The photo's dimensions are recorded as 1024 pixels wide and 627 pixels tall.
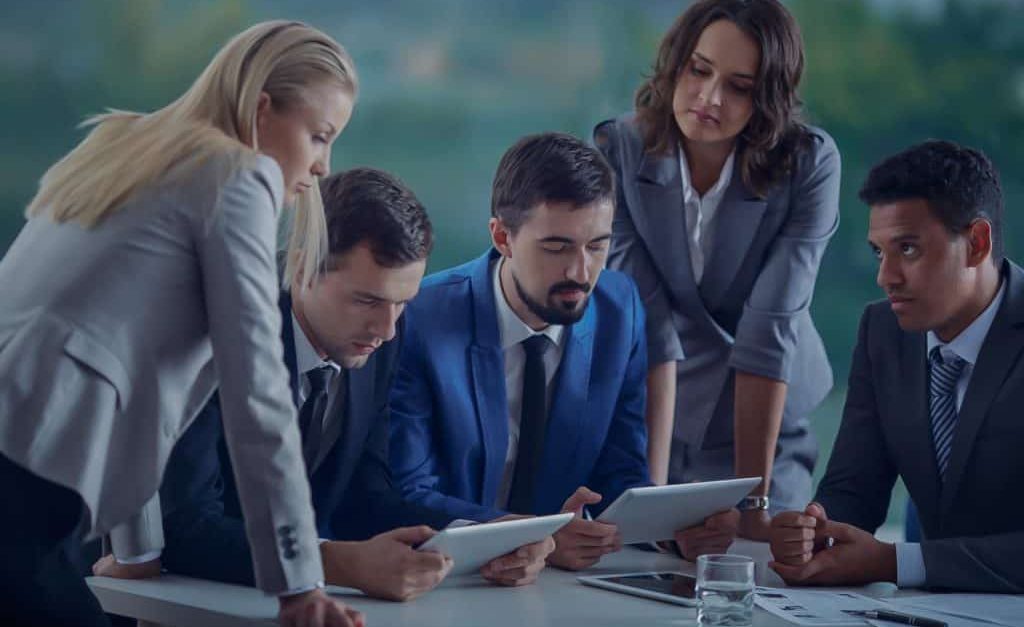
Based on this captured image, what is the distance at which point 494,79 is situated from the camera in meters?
5.02

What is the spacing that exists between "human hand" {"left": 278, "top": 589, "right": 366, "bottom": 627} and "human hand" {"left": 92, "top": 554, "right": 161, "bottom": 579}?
468mm

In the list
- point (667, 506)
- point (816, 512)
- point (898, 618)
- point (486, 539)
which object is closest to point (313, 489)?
point (486, 539)

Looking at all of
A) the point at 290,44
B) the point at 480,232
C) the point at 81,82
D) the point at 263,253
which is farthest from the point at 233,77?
the point at 480,232

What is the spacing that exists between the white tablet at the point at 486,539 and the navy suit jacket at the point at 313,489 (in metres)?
0.27

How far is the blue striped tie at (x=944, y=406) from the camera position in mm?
2596

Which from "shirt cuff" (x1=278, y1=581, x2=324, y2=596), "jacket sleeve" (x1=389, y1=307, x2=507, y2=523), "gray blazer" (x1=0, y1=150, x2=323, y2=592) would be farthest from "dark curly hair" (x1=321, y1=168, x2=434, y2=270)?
"shirt cuff" (x1=278, y1=581, x2=324, y2=596)

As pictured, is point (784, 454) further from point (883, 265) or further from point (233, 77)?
point (233, 77)

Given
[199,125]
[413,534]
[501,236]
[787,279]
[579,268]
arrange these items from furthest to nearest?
[787,279]
[501,236]
[579,268]
[413,534]
[199,125]

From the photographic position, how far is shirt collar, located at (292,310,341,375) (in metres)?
2.37

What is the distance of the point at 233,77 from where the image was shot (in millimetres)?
1846

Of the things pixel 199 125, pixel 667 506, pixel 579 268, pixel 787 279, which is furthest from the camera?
pixel 787 279

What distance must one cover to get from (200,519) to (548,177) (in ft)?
3.26

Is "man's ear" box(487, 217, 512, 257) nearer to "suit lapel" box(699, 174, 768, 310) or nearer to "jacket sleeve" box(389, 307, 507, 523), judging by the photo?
"jacket sleeve" box(389, 307, 507, 523)

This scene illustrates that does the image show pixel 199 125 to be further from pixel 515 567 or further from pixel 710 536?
pixel 710 536
